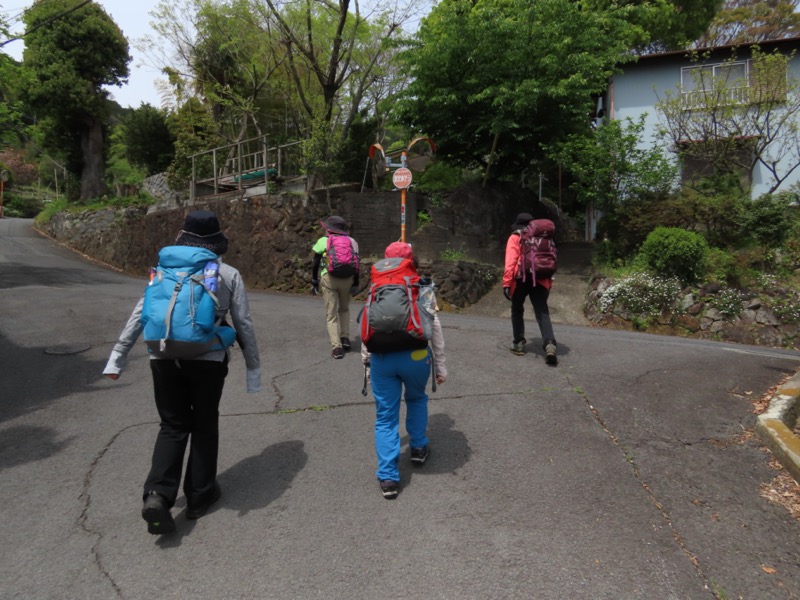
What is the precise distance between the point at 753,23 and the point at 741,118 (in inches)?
564

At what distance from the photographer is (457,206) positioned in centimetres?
1423

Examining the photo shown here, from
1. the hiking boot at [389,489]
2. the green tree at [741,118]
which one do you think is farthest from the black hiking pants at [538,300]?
the green tree at [741,118]

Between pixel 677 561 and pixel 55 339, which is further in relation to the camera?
pixel 55 339

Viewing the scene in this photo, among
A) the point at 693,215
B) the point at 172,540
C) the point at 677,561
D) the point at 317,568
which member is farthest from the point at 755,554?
the point at 693,215

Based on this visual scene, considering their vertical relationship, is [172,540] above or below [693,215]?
below

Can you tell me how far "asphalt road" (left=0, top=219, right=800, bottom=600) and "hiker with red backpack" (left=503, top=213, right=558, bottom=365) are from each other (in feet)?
1.67

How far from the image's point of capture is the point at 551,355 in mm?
6160

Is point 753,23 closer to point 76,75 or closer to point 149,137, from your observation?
point 149,137

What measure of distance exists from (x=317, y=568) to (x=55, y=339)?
21.6ft

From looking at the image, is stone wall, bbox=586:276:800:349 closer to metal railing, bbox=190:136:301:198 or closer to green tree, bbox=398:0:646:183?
green tree, bbox=398:0:646:183

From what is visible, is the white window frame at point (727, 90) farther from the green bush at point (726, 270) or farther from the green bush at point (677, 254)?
the green bush at point (677, 254)

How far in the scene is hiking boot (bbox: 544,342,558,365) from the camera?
616cm

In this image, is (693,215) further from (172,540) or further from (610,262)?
(172,540)

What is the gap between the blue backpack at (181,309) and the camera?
2.88 m
